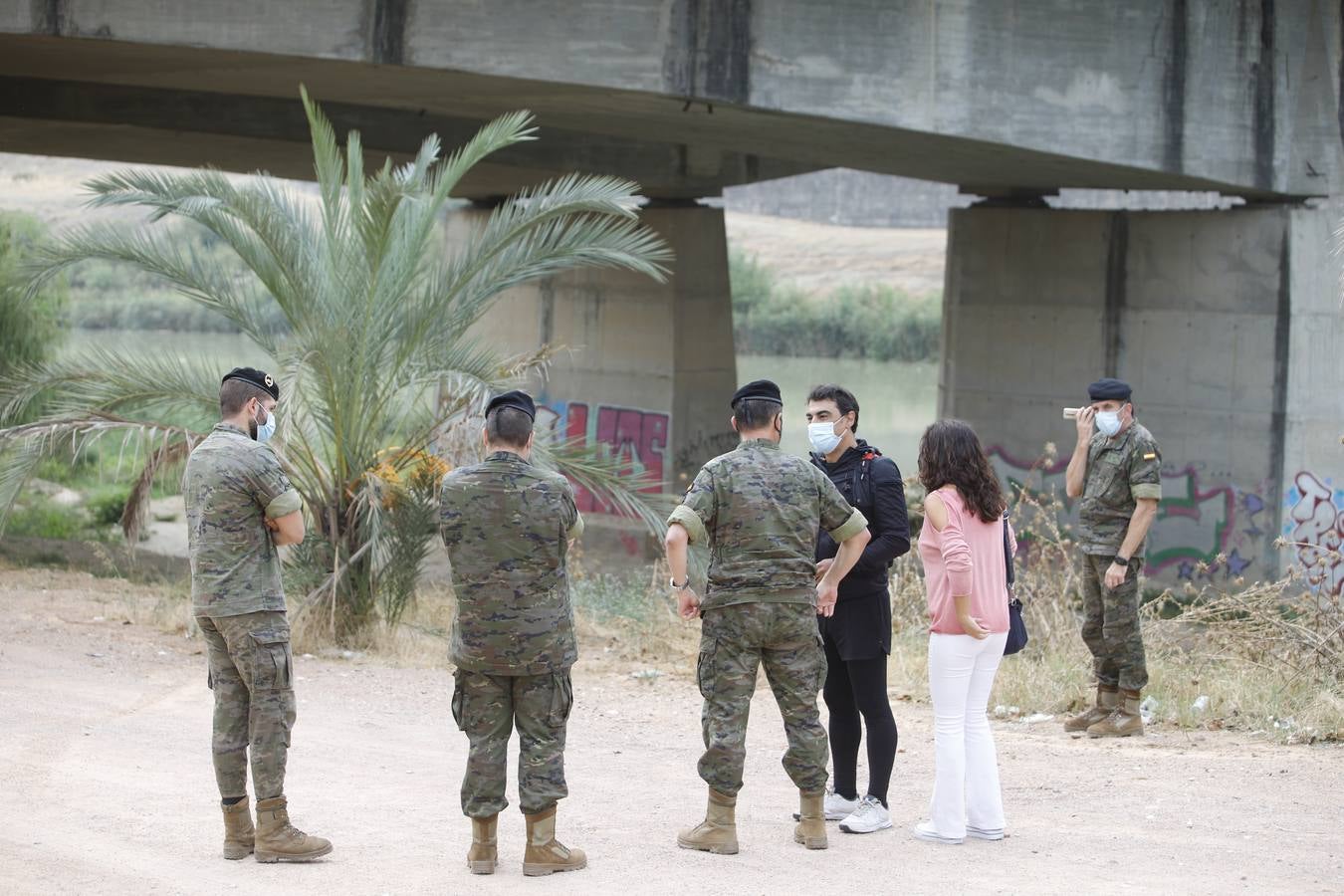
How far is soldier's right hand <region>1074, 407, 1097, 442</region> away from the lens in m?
7.77

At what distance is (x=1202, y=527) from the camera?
15.4 meters

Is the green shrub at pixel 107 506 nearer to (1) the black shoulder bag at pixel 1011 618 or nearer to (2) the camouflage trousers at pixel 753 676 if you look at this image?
(2) the camouflage trousers at pixel 753 676

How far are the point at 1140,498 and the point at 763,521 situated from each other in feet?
10.0

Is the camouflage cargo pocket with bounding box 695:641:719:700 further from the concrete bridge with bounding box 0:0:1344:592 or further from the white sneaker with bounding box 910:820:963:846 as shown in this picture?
the concrete bridge with bounding box 0:0:1344:592

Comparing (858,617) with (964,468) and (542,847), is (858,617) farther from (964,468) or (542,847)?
(542,847)

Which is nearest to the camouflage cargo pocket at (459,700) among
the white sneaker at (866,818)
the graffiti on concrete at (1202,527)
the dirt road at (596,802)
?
the dirt road at (596,802)

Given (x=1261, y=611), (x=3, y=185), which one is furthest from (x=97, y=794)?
(x=3, y=185)

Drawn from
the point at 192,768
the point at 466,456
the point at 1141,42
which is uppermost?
the point at 1141,42

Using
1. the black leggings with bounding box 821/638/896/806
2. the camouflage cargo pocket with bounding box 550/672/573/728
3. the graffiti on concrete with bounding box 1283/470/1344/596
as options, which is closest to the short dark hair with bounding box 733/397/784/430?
the black leggings with bounding box 821/638/896/806

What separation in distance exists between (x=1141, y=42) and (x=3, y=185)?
226 feet

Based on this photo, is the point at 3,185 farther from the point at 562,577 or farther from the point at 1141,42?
the point at 562,577

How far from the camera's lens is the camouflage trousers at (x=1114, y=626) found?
25.3 ft

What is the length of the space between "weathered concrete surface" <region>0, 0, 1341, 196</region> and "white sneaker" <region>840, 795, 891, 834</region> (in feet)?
25.4

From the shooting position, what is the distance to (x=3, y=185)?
71562 millimetres
